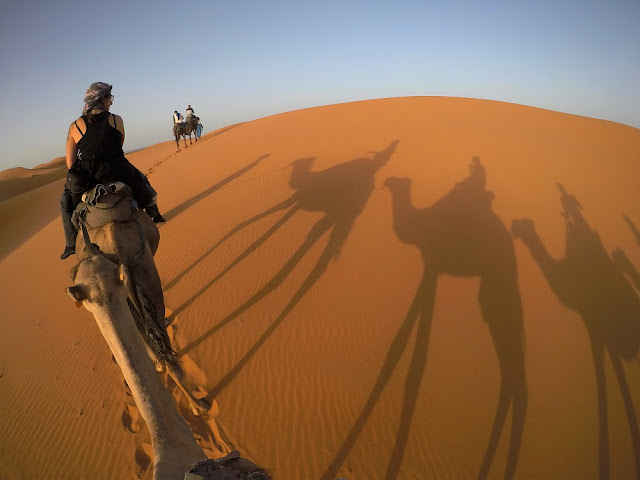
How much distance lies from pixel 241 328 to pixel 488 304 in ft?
16.5

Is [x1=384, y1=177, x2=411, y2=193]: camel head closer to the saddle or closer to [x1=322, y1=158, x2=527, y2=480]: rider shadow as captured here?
[x1=322, y1=158, x2=527, y2=480]: rider shadow

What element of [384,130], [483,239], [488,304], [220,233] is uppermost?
[384,130]

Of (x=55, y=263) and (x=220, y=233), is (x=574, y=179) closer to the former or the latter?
(x=220, y=233)

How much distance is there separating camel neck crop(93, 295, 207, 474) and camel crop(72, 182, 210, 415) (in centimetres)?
130

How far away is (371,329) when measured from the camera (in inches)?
246

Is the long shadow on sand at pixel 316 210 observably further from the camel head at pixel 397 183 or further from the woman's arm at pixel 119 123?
the woman's arm at pixel 119 123

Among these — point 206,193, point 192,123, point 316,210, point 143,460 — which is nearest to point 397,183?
point 316,210

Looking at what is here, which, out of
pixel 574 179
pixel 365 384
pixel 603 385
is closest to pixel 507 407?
pixel 603 385

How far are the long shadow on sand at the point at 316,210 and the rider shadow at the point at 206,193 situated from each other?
7.13 feet

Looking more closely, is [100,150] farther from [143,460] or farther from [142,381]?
[143,460]

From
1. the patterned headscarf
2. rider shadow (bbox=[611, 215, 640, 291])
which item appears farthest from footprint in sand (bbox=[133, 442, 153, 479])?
rider shadow (bbox=[611, 215, 640, 291])

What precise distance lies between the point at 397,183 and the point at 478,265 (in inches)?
184

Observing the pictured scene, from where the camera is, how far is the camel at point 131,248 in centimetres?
334

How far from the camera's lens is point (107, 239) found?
3.30 meters
